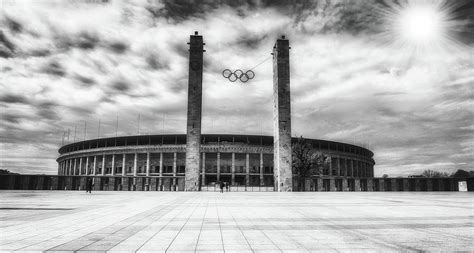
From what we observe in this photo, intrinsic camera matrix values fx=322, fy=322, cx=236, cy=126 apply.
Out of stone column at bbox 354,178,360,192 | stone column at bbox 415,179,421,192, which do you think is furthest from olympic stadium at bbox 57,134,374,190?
stone column at bbox 415,179,421,192

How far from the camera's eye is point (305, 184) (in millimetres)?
42812

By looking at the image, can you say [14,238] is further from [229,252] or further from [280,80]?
[280,80]

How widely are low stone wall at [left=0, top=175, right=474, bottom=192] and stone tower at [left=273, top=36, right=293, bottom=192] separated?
227 centimetres

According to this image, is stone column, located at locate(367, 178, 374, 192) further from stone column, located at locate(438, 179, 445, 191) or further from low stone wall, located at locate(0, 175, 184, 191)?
low stone wall, located at locate(0, 175, 184, 191)

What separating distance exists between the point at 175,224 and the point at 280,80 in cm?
3793

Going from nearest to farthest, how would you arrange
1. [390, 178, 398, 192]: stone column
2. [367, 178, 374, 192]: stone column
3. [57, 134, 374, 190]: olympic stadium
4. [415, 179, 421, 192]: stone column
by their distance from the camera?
[367, 178, 374, 192]: stone column, [390, 178, 398, 192]: stone column, [415, 179, 421, 192]: stone column, [57, 134, 374, 190]: olympic stadium

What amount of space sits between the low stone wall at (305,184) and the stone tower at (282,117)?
2272 millimetres

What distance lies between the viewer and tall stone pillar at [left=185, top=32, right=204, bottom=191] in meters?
41.7

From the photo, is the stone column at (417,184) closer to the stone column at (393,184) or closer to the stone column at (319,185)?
the stone column at (393,184)

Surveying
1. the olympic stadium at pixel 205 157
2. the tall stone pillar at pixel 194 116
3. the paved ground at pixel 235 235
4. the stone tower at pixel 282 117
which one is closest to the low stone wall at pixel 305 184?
the tall stone pillar at pixel 194 116

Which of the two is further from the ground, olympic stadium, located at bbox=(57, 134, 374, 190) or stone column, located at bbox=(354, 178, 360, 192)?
olympic stadium, located at bbox=(57, 134, 374, 190)

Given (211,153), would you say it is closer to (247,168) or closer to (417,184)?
(247,168)

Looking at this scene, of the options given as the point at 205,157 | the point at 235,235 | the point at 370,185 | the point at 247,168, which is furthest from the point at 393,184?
the point at 235,235

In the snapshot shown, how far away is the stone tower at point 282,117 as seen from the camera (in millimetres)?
42812
